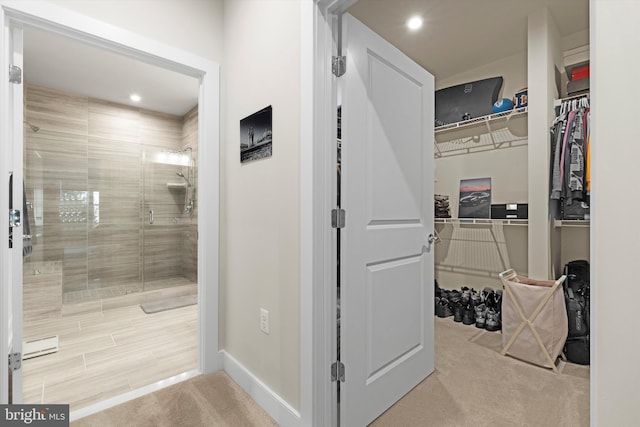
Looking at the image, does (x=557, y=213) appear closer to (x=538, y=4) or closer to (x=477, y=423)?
(x=538, y=4)

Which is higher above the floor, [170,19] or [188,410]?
[170,19]

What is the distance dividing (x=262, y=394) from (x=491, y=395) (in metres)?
1.38

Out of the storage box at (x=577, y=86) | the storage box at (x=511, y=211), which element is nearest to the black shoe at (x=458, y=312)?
the storage box at (x=511, y=211)

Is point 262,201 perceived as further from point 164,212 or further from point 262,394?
point 164,212

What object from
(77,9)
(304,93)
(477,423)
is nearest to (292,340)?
(477,423)

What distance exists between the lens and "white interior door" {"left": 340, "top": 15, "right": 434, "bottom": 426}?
1.46 metres

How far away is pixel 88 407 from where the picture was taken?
5.59 feet

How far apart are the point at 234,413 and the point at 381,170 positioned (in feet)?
5.08

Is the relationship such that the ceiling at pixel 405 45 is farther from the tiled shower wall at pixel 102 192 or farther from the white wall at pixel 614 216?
the white wall at pixel 614 216

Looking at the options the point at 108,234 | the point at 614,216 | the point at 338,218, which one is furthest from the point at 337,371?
the point at 108,234

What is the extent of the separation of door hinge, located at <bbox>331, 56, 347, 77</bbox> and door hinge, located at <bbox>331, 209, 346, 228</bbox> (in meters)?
0.65

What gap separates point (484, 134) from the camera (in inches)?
128

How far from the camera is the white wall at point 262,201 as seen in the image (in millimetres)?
1564

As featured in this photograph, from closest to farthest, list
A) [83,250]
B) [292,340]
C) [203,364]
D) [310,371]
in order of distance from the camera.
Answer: [310,371] < [292,340] < [203,364] < [83,250]
